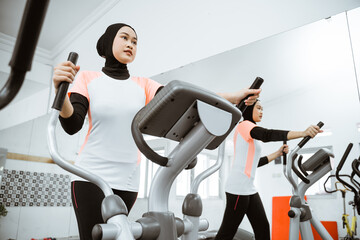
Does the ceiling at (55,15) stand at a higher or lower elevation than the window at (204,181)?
higher

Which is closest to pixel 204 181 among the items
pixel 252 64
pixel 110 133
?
pixel 252 64

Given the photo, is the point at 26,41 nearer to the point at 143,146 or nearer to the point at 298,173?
the point at 143,146

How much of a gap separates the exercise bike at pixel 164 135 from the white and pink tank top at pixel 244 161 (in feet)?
3.42

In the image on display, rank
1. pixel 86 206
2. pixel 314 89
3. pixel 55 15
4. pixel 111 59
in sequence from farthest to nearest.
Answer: pixel 55 15, pixel 314 89, pixel 111 59, pixel 86 206

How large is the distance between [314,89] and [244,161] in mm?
612

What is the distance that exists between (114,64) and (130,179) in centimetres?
50

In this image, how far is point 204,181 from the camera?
212cm

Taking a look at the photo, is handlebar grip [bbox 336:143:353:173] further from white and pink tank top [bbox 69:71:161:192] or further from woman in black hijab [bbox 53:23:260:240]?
white and pink tank top [bbox 69:71:161:192]

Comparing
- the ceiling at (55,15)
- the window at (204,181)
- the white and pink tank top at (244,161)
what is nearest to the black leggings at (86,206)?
the window at (204,181)

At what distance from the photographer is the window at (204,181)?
1917 mm

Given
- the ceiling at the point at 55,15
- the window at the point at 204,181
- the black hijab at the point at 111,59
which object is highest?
the ceiling at the point at 55,15

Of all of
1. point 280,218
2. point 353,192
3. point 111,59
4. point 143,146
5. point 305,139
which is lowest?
point 280,218

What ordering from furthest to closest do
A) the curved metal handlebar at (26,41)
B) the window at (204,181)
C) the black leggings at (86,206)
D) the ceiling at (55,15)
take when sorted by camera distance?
the ceiling at (55,15)
the window at (204,181)
the black leggings at (86,206)
the curved metal handlebar at (26,41)

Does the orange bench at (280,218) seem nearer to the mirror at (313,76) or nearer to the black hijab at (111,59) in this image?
the mirror at (313,76)
